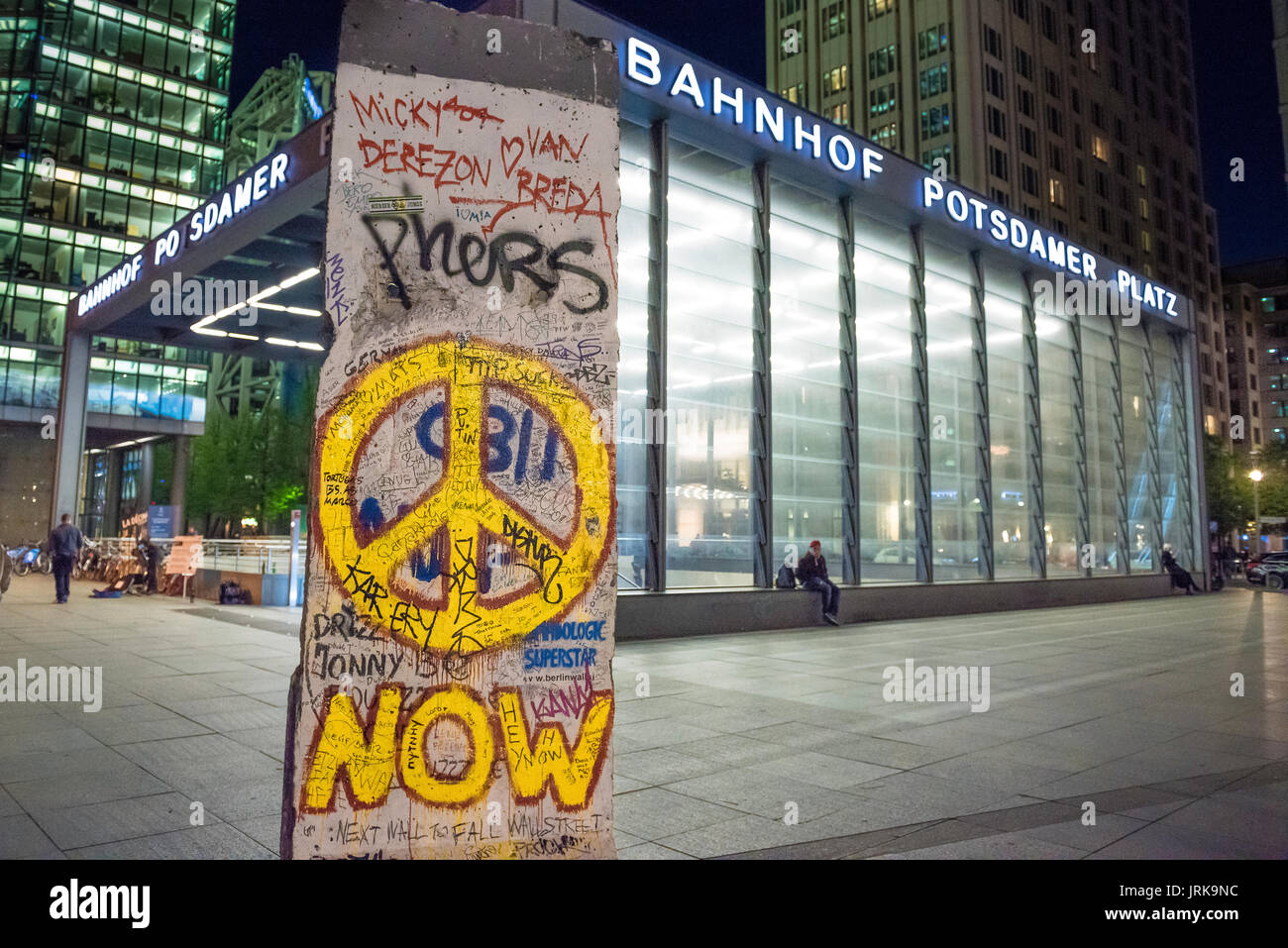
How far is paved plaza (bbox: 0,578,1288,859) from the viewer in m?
4.55

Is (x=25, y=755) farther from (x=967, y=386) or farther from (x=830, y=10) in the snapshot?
(x=830, y=10)

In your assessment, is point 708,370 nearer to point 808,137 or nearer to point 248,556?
point 808,137

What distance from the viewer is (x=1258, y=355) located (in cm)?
9475

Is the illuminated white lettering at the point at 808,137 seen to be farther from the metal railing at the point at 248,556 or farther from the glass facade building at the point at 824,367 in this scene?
the metal railing at the point at 248,556

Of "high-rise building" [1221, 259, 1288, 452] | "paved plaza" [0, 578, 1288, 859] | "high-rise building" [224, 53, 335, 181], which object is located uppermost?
"high-rise building" [224, 53, 335, 181]

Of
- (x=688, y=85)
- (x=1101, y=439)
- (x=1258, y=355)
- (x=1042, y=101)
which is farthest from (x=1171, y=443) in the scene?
(x=1258, y=355)

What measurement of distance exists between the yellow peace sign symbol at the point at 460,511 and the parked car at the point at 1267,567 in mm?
36914

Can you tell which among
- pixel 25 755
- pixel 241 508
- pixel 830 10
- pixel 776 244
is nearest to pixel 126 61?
pixel 241 508

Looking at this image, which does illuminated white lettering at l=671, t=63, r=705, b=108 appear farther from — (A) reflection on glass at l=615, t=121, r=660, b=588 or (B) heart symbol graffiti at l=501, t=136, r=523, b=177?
(B) heart symbol graffiti at l=501, t=136, r=523, b=177

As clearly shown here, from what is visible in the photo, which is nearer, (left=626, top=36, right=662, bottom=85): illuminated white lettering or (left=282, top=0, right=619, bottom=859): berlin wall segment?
(left=282, top=0, right=619, bottom=859): berlin wall segment

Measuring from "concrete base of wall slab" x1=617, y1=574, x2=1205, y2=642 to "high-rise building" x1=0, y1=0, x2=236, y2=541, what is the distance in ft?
144

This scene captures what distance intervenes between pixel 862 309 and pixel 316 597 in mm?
17269

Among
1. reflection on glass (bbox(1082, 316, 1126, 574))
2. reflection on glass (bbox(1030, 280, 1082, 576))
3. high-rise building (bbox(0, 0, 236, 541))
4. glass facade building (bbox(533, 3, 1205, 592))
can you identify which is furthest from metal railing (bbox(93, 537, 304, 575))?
high-rise building (bbox(0, 0, 236, 541))

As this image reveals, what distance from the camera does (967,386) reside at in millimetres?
21609
